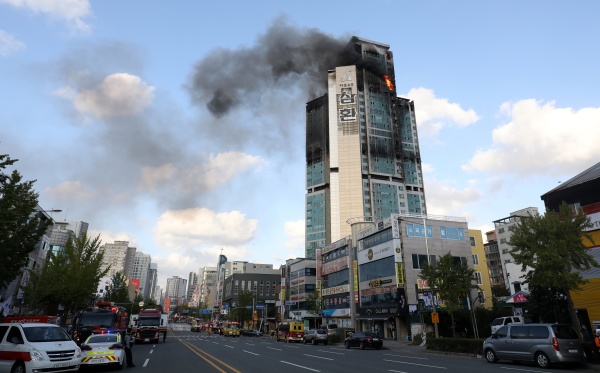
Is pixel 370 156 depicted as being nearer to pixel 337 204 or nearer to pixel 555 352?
pixel 337 204

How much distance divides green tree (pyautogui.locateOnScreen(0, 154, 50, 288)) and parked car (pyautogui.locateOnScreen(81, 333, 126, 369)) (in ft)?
28.4

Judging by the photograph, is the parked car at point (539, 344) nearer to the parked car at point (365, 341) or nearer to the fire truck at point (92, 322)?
the parked car at point (365, 341)

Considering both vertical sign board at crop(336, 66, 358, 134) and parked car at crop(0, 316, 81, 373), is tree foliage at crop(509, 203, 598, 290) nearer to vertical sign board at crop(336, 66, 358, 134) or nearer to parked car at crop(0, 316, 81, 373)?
parked car at crop(0, 316, 81, 373)

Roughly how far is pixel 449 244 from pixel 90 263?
46.3 metres

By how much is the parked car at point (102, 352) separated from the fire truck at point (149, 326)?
23.0 meters

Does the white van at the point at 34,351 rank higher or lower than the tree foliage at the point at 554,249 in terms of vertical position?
lower

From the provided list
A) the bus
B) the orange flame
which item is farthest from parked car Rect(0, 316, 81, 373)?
the orange flame

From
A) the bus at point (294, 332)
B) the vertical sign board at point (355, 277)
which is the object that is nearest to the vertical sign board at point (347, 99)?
the vertical sign board at point (355, 277)

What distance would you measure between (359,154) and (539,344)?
429ft

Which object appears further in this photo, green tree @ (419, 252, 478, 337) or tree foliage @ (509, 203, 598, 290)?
green tree @ (419, 252, 478, 337)

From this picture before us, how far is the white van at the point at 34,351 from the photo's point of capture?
11.8 m

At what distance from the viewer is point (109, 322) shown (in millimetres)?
27219

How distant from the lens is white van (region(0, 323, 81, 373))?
38.9 ft

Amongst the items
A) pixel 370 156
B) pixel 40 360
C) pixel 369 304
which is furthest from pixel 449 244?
pixel 370 156
